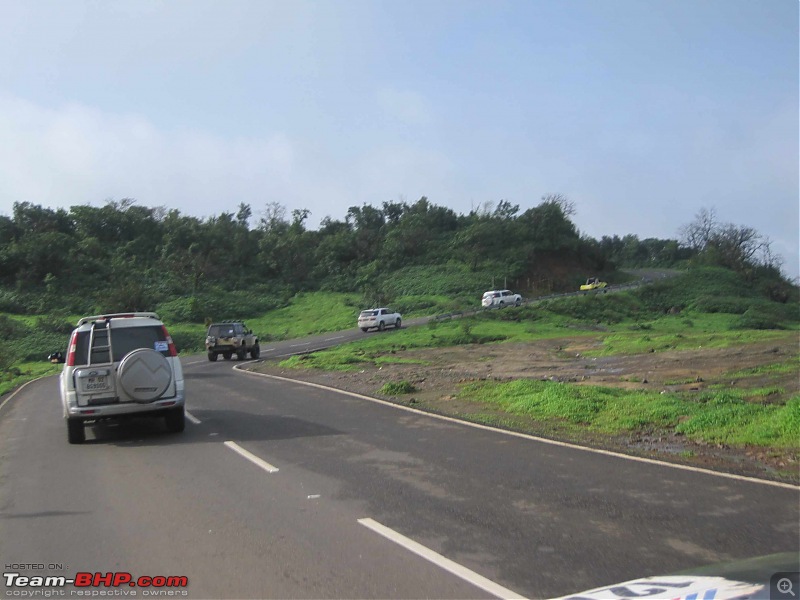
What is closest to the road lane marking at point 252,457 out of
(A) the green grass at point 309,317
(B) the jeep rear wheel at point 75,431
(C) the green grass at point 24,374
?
(B) the jeep rear wheel at point 75,431

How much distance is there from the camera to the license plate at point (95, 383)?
40.2 feet

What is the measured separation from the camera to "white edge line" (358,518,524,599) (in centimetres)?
526

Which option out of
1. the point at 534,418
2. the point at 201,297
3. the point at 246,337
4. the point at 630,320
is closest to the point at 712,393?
the point at 534,418

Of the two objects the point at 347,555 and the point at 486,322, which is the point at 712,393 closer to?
the point at 347,555

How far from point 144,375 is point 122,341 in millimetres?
941

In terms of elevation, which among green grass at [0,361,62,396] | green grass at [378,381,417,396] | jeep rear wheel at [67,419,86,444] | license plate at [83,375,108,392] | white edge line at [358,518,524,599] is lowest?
green grass at [0,361,62,396]

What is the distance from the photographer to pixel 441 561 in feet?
19.5

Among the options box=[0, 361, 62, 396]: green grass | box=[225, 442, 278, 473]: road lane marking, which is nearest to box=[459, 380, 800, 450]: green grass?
box=[225, 442, 278, 473]: road lane marking

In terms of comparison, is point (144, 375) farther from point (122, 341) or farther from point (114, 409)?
point (122, 341)

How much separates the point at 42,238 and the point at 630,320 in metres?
55.3

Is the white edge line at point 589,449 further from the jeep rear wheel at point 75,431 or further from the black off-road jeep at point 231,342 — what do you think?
the black off-road jeep at point 231,342

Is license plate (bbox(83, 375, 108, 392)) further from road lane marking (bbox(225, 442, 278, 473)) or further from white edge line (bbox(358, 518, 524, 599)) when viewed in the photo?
white edge line (bbox(358, 518, 524, 599))

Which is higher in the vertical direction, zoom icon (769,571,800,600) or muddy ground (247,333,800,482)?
zoom icon (769,571,800,600)

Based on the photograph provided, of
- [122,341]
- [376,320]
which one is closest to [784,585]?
[122,341]
